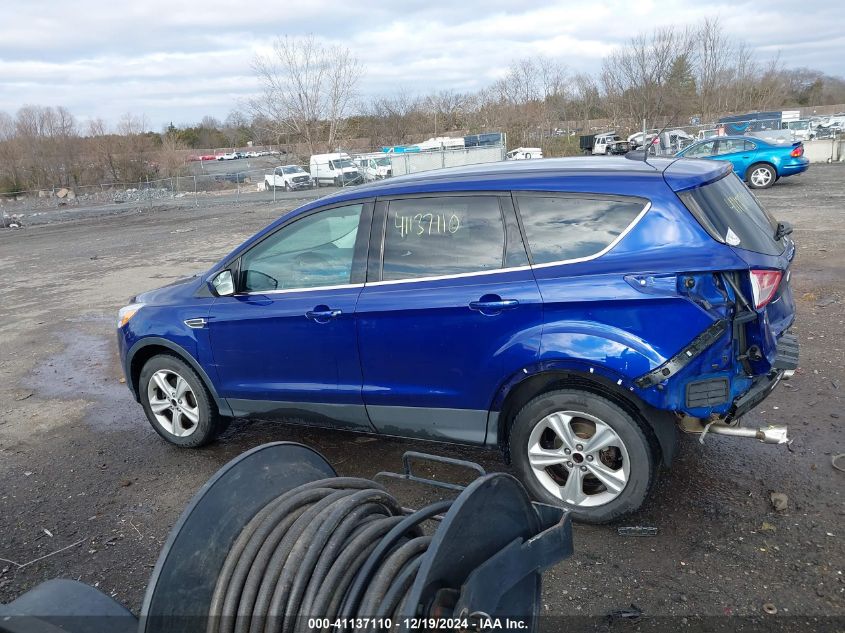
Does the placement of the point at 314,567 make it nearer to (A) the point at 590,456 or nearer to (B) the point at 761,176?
(A) the point at 590,456

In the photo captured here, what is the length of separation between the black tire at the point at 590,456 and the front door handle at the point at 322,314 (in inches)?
51.1

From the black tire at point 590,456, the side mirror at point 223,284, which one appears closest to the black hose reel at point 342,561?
the black tire at point 590,456

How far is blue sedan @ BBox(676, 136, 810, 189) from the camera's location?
65.2ft

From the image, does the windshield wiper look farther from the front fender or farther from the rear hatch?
the front fender

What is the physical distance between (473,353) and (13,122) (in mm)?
52358

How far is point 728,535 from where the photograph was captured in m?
3.74

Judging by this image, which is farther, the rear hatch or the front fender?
the front fender

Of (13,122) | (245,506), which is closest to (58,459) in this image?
(245,506)

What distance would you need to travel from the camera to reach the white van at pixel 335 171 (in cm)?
3622

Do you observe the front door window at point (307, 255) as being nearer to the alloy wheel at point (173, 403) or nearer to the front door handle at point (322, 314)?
the front door handle at point (322, 314)

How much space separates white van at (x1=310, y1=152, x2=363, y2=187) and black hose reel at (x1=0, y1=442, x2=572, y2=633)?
34569mm

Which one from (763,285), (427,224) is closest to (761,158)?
(763,285)

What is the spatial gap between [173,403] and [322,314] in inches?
66.9

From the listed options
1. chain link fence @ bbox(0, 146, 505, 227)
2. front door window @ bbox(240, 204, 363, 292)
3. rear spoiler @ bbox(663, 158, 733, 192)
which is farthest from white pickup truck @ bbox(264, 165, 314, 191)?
rear spoiler @ bbox(663, 158, 733, 192)
